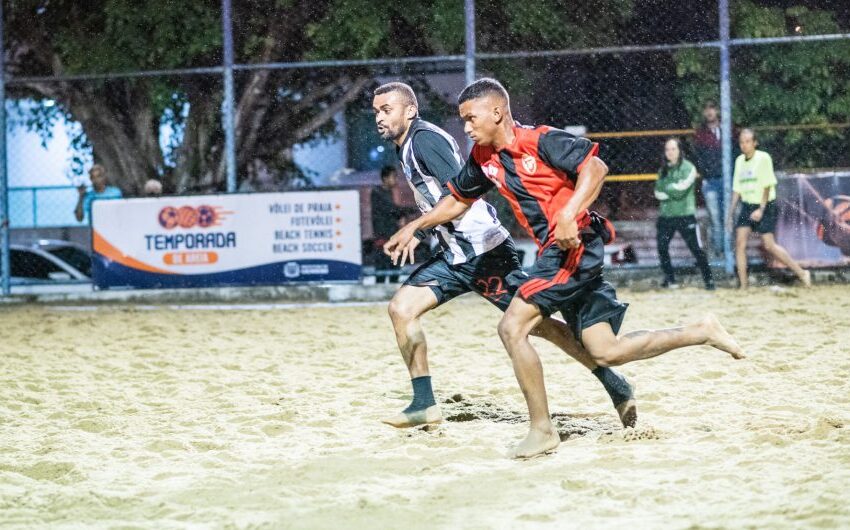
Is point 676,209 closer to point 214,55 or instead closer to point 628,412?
point 214,55

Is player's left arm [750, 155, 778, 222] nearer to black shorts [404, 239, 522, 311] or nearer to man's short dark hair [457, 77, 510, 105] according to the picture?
black shorts [404, 239, 522, 311]

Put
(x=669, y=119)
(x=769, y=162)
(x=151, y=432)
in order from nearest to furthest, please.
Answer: (x=151, y=432) < (x=769, y=162) < (x=669, y=119)

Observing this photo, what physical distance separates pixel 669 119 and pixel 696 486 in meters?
13.5

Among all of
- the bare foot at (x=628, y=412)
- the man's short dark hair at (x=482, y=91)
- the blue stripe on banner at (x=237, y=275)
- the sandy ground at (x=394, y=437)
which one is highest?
the man's short dark hair at (x=482, y=91)

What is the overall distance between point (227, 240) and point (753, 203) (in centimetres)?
636

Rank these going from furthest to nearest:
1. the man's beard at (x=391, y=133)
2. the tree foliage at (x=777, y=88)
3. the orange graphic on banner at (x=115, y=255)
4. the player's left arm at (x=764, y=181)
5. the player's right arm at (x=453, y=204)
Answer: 1. the tree foliage at (x=777, y=88)
2. the orange graphic on banner at (x=115, y=255)
3. the player's left arm at (x=764, y=181)
4. the man's beard at (x=391, y=133)
5. the player's right arm at (x=453, y=204)

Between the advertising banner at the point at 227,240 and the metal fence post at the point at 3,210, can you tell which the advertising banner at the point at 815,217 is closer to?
the advertising banner at the point at 227,240

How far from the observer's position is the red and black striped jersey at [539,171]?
5.32 meters

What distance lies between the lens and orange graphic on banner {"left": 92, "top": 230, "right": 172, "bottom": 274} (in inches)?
539

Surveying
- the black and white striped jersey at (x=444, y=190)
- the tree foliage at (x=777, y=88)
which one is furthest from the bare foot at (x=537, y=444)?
the tree foliage at (x=777, y=88)

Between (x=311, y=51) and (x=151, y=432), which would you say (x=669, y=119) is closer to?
(x=311, y=51)

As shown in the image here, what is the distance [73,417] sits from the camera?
6785 mm

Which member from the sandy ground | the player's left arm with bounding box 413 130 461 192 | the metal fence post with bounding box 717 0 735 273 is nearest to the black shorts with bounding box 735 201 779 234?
the metal fence post with bounding box 717 0 735 273

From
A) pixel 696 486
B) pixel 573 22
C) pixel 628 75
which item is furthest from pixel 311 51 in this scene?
pixel 696 486
